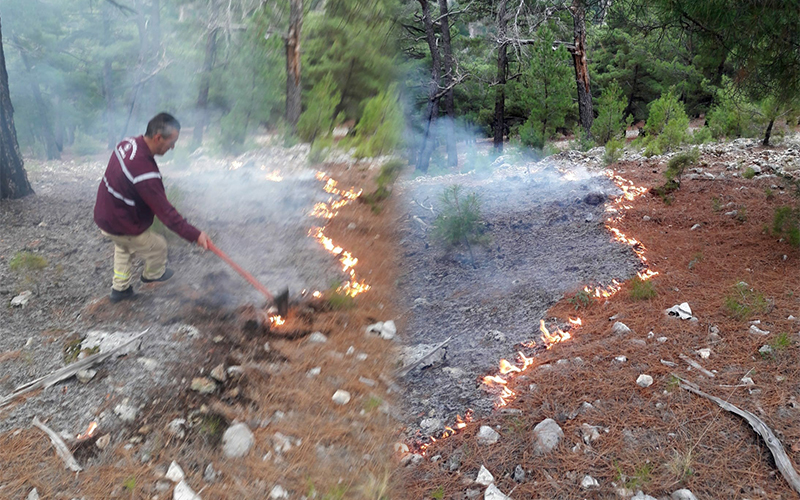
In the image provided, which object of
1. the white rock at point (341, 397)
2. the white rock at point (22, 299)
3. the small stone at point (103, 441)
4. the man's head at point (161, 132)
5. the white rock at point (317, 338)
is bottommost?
the white rock at point (22, 299)

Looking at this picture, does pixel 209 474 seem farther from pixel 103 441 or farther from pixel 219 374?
pixel 219 374

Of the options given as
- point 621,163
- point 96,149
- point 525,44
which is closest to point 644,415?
point 621,163

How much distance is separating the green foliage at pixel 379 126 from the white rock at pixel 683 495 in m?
4.38

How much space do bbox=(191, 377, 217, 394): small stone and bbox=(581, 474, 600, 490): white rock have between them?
78.3 inches

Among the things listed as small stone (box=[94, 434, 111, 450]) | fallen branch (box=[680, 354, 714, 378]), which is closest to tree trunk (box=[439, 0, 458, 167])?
fallen branch (box=[680, 354, 714, 378])

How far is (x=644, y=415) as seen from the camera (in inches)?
98.0

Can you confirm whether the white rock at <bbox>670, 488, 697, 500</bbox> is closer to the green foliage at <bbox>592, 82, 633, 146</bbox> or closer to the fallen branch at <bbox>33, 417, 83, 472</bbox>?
the fallen branch at <bbox>33, 417, 83, 472</bbox>

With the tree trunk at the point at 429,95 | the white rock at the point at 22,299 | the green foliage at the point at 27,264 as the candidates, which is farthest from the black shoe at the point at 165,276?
the tree trunk at the point at 429,95

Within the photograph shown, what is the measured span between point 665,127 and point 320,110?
731cm

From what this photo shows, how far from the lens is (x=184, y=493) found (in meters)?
2.18

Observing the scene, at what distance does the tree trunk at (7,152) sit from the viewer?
19.9 ft

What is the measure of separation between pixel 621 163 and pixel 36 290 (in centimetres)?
847

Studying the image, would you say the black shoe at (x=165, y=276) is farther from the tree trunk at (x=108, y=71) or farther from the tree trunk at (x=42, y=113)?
the tree trunk at (x=42, y=113)

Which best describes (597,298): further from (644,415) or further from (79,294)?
(79,294)
